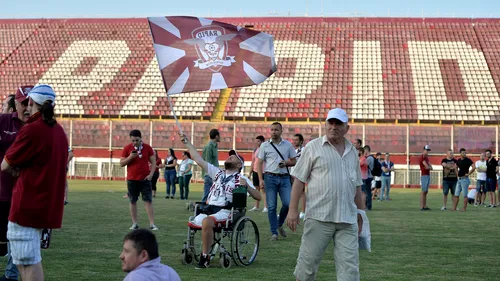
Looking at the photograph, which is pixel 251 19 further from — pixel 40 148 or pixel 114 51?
pixel 40 148

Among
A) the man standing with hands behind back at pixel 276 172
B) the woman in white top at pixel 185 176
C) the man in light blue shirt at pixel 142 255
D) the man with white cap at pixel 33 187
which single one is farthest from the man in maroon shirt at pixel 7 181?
the woman in white top at pixel 185 176

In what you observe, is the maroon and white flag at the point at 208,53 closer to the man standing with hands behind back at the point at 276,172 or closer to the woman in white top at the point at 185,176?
the man standing with hands behind back at the point at 276,172

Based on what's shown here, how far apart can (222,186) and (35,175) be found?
458 cm

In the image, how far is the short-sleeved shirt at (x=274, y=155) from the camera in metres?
14.4

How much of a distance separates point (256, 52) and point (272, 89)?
120 ft

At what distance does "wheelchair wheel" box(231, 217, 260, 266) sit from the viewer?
10773 millimetres

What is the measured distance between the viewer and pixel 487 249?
44.0 ft

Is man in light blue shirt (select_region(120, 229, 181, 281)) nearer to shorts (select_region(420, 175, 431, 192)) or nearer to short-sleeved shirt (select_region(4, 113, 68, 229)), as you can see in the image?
short-sleeved shirt (select_region(4, 113, 68, 229))

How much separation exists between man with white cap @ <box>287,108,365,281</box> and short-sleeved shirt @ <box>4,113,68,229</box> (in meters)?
2.19

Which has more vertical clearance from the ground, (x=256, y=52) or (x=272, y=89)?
(x=272, y=89)

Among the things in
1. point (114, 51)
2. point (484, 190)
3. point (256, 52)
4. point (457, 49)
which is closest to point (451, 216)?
point (484, 190)

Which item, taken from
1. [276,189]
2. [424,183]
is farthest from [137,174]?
[424,183]

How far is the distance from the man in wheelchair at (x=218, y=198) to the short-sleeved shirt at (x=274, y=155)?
3.38 m

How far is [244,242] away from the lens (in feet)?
36.2
